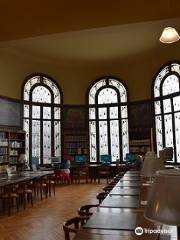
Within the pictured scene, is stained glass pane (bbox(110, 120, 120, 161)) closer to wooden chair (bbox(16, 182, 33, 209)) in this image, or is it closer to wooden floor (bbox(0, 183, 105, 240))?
wooden floor (bbox(0, 183, 105, 240))

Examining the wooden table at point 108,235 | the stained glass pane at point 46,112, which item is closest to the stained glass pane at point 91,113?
the stained glass pane at point 46,112

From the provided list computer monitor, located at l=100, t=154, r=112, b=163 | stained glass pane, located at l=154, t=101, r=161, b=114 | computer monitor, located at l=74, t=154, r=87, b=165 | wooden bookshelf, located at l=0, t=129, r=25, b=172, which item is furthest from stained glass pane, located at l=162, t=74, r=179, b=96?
wooden bookshelf, located at l=0, t=129, r=25, b=172

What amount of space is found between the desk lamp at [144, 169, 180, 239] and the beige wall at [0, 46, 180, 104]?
1083cm

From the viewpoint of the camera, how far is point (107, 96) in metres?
13.9

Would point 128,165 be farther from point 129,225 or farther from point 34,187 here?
point 129,225

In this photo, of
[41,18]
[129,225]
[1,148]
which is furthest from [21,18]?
[1,148]

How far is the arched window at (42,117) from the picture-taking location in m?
12.6

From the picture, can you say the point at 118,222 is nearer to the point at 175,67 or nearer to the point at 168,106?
the point at 168,106

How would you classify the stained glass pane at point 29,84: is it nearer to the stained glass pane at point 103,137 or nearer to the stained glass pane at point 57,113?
the stained glass pane at point 57,113

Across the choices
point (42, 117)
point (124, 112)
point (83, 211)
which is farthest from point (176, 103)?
point (83, 211)

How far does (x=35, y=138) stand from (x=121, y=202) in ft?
32.0

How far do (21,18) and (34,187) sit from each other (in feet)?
17.9

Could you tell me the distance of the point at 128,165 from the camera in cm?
1201

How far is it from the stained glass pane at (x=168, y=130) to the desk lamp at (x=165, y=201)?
11.4 metres
